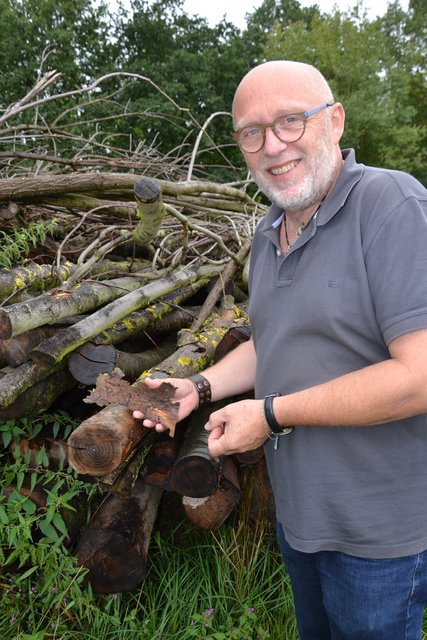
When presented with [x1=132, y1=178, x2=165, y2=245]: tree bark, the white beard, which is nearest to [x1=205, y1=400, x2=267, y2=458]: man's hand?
the white beard

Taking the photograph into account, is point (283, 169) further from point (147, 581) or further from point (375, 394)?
point (147, 581)

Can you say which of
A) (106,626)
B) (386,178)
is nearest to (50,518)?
(106,626)

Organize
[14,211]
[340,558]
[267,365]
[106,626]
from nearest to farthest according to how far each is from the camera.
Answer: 1. [340,558]
2. [267,365]
3. [106,626]
4. [14,211]

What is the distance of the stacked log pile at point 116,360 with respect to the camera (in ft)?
6.22

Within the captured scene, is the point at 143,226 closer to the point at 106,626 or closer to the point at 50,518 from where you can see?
the point at 50,518

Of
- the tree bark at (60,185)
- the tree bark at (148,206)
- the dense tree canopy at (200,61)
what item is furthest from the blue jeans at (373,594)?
the dense tree canopy at (200,61)

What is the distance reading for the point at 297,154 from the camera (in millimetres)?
1575

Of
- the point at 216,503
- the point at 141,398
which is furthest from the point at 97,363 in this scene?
the point at 216,503

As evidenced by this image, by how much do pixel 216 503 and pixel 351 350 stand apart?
1.18 metres

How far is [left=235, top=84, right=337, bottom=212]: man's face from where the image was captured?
1.54 metres

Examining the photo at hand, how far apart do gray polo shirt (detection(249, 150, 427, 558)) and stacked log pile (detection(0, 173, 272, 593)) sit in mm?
493

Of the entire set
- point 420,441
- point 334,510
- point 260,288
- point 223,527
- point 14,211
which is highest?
point 14,211

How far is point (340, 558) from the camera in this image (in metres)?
1.49

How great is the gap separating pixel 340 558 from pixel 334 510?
6.5 inches
